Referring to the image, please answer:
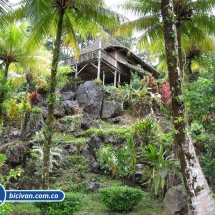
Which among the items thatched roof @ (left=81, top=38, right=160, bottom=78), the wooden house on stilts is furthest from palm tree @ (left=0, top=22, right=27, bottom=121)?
thatched roof @ (left=81, top=38, right=160, bottom=78)

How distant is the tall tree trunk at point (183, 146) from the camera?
545 centimetres

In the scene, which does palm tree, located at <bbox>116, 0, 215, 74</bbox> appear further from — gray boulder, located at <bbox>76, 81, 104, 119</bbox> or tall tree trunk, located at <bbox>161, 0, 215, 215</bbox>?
gray boulder, located at <bbox>76, 81, 104, 119</bbox>

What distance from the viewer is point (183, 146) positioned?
229 inches

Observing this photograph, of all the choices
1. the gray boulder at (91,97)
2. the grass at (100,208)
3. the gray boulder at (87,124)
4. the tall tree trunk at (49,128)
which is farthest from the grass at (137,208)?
the gray boulder at (91,97)

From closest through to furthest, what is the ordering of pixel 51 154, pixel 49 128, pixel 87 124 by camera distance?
1. pixel 49 128
2. pixel 51 154
3. pixel 87 124

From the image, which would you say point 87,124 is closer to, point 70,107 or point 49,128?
point 70,107

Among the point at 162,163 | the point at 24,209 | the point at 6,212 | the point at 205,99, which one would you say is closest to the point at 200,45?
the point at 162,163

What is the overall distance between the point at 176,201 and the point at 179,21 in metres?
5.79

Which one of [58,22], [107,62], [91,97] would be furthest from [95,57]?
[58,22]

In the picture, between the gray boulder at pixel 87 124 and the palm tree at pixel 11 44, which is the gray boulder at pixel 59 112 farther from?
the palm tree at pixel 11 44

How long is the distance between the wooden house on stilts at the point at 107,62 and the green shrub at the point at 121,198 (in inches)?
449

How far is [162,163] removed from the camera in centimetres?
786

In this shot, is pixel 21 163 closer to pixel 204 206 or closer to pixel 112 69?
pixel 204 206

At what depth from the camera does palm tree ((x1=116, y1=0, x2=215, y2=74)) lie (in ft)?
32.0
